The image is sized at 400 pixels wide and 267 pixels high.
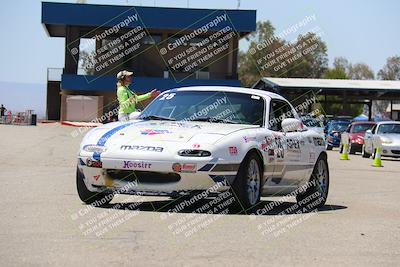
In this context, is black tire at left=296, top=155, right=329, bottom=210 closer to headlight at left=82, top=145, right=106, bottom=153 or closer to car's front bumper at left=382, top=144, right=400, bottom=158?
headlight at left=82, top=145, right=106, bottom=153

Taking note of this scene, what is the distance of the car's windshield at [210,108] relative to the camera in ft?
31.8

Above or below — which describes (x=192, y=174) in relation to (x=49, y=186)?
above

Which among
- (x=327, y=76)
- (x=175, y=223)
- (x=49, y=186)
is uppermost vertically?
(x=175, y=223)

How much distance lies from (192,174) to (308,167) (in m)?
2.52

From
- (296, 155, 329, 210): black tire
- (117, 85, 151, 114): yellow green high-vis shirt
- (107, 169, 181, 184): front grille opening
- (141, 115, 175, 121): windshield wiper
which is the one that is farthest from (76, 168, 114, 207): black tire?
(117, 85, 151, 114): yellow green high-vis shirt

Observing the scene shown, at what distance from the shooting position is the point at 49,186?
37.4 feet

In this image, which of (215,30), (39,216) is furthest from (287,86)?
(39,216)

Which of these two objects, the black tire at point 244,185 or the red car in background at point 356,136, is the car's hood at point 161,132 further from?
the red car in background at point 356,136

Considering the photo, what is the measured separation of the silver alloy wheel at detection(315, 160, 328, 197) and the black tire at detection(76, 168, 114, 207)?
294 cm

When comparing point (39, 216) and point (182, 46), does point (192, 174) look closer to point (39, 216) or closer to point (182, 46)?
point (39, 216)

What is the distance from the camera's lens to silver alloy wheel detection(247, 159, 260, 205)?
28.9ft

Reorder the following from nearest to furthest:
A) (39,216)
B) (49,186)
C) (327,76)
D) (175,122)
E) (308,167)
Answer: (39,216) → (175,122) → (308,167) → (49,186) → (327,76)

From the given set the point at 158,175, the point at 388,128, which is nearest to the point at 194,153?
the point at 158,175

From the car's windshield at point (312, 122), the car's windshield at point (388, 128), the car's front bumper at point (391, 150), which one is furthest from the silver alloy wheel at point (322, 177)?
the car's windshield at point (312, 122)
